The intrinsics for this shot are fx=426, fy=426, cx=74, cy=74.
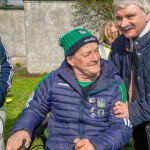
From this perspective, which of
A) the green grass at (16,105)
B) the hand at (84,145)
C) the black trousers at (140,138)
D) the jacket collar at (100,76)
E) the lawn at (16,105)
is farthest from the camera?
the green grass at (16,105)

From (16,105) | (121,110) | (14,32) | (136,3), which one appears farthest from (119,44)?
(14,32)

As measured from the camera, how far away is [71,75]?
129 inches

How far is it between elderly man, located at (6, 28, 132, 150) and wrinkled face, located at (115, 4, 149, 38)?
0.24 metres

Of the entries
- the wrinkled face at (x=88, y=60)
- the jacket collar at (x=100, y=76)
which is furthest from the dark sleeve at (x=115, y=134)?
the wrinkled face at (x=88, y=60)

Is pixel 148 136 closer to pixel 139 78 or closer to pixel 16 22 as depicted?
pixel 139 78

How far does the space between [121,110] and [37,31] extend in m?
15.7

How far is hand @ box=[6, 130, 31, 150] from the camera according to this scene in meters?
2.96

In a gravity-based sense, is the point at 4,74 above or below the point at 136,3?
below

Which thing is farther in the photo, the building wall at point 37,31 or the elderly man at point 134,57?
the building wall at point 37,31

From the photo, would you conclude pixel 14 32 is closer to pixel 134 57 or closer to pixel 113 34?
pixel 113 34

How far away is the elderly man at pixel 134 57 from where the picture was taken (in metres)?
3.05

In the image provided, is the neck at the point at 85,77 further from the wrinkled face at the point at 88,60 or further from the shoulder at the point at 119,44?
the shoulder at the point at 119,44

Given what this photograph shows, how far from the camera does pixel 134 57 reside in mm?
3277

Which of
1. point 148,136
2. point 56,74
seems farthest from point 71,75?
point 148,136
